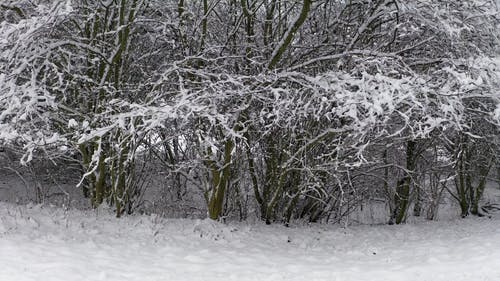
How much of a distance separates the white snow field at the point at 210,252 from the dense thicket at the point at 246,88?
96cm

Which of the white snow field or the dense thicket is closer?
the white snow field

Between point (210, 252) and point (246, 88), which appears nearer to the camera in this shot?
point (210, 252)

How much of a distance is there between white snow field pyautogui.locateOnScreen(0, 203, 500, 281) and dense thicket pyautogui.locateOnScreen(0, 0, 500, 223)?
960 mm

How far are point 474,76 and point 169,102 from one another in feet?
15.8

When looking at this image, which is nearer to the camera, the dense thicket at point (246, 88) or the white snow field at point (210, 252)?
the white snow field at point (210, 252)

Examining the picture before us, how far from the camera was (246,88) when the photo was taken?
7.09 m

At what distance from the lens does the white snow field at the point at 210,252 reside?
5.32 metres

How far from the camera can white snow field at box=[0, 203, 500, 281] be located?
17.5ft

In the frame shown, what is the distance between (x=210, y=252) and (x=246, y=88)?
96.9 inches

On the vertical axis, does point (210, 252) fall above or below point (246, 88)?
below

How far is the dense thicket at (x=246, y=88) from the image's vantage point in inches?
267

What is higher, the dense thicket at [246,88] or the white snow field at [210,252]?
the dense thicket at [246,88]

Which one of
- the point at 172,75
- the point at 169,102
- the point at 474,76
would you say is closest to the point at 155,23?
the point at 172,75

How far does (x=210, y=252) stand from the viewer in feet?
21.7
